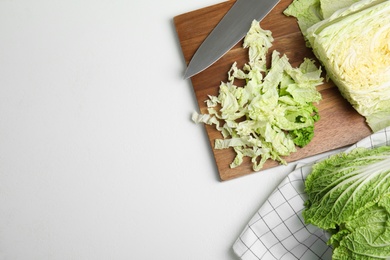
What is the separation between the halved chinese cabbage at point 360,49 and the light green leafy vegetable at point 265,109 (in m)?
0.12

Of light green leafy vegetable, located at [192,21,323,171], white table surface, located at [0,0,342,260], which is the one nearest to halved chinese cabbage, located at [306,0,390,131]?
light green leafy vegetable, located at [192,21,323,171]

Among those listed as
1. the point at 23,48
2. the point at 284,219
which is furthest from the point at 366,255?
the point at 23,48

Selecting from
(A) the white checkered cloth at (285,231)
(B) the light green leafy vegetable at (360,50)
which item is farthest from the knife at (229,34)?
(A) the white checkered cloth at (285,231)

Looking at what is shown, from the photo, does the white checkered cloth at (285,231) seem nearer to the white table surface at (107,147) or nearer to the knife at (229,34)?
the white table surface at (107,147)

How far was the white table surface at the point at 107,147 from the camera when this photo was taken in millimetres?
2096

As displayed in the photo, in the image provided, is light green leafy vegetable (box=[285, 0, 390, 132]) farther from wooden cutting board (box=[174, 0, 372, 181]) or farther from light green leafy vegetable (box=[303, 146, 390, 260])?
light green leafy vegetable (box=[303, 146, 390, 260])

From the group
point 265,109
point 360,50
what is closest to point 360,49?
point 360,50

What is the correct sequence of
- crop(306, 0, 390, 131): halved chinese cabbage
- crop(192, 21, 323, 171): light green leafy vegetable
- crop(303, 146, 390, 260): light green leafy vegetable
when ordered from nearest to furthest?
crop(303, 146, 390, 260): light green leafy vegetable → crop(306, 0, 390, 131): halved chinese cabbage → crop(192, 21, 323, 171): light green leafy vegetable

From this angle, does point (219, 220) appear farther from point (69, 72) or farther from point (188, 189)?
point (69, 72)

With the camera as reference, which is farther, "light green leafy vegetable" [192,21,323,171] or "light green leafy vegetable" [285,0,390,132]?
"light green leafy vegetable" [192,21,323,171]

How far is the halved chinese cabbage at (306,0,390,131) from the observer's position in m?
1.90

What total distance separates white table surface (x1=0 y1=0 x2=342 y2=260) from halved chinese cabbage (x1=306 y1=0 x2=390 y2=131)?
0.41m

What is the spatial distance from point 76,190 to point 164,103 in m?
0.49

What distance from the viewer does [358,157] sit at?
6.21 feet
